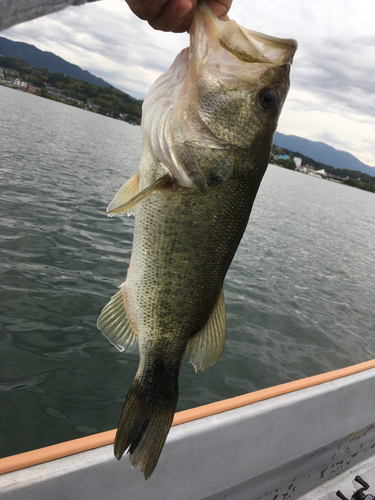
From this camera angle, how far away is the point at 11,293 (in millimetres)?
6055

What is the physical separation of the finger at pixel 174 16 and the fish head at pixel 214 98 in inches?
2.2

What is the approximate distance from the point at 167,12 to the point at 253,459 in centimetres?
314

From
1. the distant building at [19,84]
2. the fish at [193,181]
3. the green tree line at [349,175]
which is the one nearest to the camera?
the fish at [193,181]

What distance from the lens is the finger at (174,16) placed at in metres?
1.41

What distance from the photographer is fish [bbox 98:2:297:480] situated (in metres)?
1.53

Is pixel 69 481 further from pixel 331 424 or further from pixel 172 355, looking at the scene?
pixel 331 424

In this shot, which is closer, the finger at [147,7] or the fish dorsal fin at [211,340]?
the finger at [147,7]

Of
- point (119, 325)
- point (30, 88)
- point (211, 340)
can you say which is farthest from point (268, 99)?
point (30, 88)

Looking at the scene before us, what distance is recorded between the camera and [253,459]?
2945mm

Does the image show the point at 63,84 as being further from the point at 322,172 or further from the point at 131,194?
the point at 322,172

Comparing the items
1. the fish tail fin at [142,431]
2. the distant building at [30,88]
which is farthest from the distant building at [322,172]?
the fish tail fin at [142,431]

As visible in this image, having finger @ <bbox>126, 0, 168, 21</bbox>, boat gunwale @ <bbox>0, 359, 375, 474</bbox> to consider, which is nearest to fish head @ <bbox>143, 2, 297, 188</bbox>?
finger @ <bbox>126, 0, 168, 21</bbox>

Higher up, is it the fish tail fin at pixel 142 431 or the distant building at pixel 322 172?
the distant building at pixel 322 172

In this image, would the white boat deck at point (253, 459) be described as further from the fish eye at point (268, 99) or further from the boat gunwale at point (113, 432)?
the fish eye at point (268, 99)
